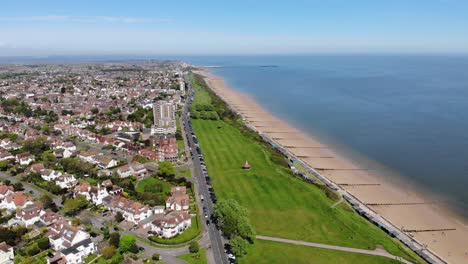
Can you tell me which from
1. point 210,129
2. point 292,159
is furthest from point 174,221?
point 210,129

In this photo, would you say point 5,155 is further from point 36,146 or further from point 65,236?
point 65,236

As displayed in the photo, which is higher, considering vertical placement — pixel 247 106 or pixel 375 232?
pixel 247 106

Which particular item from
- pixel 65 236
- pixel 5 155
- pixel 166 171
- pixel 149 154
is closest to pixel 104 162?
pixel 149 154

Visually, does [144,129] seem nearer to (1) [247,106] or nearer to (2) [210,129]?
(2) [210,129]

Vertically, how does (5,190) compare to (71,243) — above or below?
above

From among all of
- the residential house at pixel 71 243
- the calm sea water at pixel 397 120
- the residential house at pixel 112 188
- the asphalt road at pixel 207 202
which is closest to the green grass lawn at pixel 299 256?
the asphalt road at pixel 207 202

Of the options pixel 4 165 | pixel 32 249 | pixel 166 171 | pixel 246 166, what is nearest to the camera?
pixel 32 249

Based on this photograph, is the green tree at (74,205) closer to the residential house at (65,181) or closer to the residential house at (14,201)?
the residential house at (14,201)
